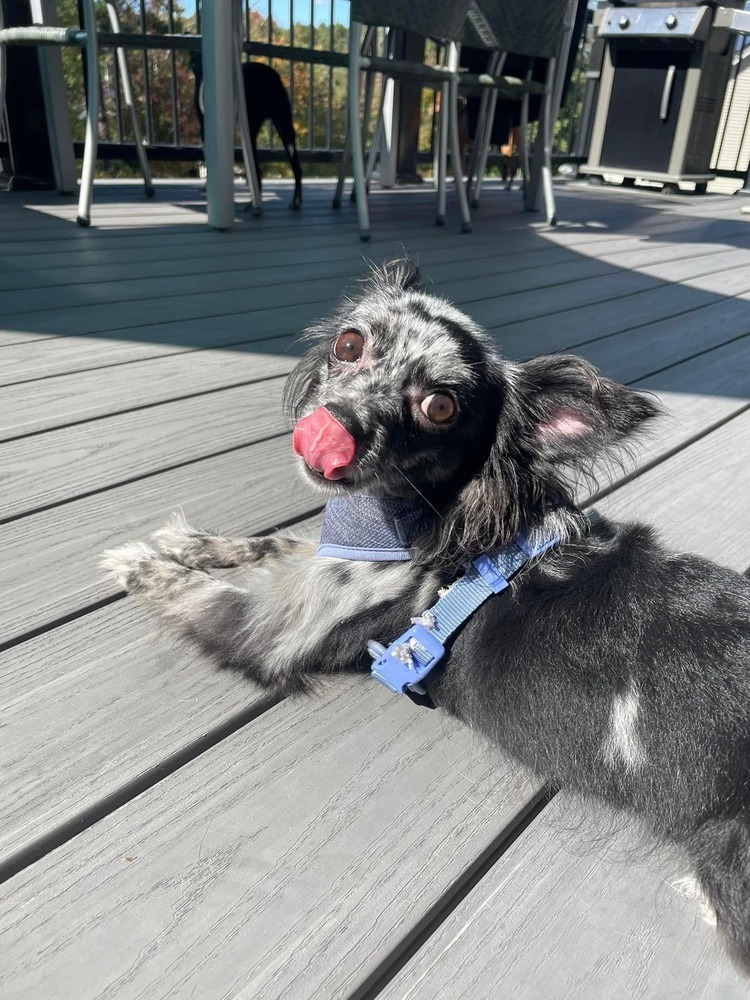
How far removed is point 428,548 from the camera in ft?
4.54

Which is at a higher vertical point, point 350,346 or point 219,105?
point 219,105

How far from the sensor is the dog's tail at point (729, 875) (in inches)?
36.5

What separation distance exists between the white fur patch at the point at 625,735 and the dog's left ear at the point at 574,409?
39cm

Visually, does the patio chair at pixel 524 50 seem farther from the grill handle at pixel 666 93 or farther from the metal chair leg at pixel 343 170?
the grill handle at pixel 666 93

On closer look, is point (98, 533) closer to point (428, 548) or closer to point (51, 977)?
point (428, 548)

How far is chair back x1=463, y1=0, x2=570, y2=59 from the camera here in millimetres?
4961

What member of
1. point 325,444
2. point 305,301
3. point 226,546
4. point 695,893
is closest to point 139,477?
point 226,546

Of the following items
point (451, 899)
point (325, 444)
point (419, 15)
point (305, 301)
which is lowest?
point (451, 899)

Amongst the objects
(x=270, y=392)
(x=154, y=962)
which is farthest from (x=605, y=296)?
(x=154, y=962)

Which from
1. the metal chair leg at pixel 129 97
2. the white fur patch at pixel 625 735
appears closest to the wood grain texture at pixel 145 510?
the white fur patch at pixel 625 735

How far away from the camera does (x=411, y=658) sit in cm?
127

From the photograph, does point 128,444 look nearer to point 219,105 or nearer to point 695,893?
point 695,893

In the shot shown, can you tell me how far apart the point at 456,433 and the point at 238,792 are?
2.16 ft

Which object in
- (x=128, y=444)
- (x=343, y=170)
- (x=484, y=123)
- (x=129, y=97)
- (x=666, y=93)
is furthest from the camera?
(x=666, y=93)
